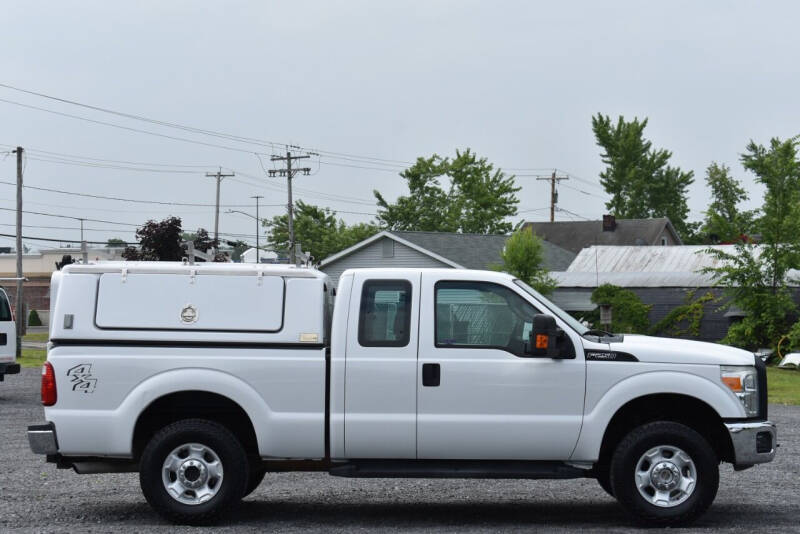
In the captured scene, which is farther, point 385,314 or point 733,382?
point 385,314

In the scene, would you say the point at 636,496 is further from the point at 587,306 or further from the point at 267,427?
the point at 587,306

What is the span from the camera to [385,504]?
10.4m

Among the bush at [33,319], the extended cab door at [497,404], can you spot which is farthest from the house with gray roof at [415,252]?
the extended cab door at [497,404]

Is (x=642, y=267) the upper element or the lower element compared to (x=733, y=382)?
upper

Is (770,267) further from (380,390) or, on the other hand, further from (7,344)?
(380,390)

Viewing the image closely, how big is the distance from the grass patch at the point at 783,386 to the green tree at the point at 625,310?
6126 mm

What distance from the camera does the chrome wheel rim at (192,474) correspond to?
9.02 metres

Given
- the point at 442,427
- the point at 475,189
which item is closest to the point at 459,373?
the point at 442,427

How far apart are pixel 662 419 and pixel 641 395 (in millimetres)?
516

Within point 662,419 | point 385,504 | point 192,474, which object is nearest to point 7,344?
point 385,504

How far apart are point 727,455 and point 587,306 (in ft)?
120

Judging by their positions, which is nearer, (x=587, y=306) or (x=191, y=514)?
(x=191, y=514)

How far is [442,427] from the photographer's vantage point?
8.92 meters

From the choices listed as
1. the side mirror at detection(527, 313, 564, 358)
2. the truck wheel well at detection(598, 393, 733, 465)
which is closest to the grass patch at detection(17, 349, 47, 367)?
the truck wheel well at detection(598, 393, 733, 465)
